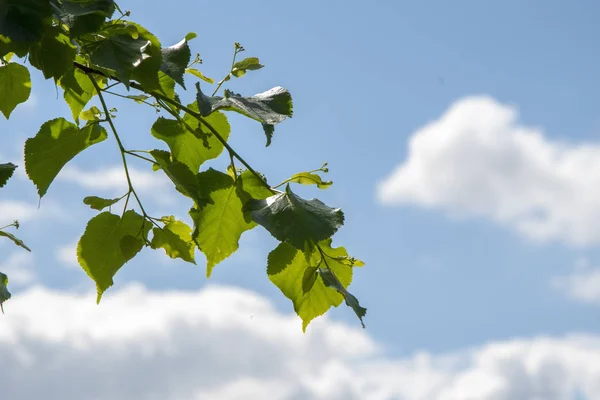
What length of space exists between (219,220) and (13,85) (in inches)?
23.1

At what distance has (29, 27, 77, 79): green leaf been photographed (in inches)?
57.7

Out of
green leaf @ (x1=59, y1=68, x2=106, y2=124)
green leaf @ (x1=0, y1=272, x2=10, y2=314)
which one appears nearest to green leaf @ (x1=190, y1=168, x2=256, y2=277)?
green leaf @ (x1=59, y1=68, x2=106, y2=124)

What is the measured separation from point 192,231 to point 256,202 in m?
0.29

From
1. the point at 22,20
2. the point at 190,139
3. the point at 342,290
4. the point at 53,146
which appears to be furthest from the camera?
the point at 190,139

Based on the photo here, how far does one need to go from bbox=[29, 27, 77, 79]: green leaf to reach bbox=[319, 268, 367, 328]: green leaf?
2.28ft

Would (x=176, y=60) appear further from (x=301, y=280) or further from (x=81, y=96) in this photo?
(x=301, y=280)

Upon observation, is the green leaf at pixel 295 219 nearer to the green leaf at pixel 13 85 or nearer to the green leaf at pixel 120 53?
the green leaf at pixel 120 53

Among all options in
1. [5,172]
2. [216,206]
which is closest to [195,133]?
[216,206]

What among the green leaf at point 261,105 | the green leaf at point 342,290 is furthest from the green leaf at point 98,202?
the green leaf at point 342,290

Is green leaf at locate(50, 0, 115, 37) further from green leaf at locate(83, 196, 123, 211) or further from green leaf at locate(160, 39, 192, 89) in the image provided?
green leaf at locate(83, 196, 123, 211)

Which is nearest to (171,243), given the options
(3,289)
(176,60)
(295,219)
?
(295,219)

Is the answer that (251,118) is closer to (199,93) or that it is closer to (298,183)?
(199,93)

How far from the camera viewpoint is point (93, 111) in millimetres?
2076

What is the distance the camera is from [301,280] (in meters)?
1.91
